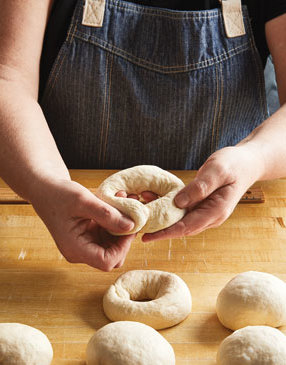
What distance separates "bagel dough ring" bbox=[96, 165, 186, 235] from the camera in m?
1.25

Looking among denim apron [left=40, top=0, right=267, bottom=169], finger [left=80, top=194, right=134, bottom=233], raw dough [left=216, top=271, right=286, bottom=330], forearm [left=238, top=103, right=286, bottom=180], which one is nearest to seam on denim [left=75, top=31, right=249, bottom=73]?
denim apron [left=40, top=0, right=267, bottom=169]

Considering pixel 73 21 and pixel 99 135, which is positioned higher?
pixel 73 21

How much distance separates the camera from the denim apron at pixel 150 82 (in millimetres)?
1699

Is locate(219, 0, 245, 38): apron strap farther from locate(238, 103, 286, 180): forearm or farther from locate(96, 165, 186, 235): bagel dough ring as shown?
locate(96, 165, 186, 235): bagel dough ring

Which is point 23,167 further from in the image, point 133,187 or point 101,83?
point 101,83

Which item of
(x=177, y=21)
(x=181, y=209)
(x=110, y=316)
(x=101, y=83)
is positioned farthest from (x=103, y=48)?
(x=110, y=316)

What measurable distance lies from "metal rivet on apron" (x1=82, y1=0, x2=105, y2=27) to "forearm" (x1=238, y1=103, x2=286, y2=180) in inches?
26.0

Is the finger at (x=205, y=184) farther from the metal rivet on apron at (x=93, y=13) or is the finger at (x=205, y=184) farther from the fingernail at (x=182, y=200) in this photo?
the metal rivet on apron at (x=93, y=13)

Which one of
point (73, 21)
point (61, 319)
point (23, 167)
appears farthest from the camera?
point (73, 21)

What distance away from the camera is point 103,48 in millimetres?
1699

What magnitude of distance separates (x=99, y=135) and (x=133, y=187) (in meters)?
0.42

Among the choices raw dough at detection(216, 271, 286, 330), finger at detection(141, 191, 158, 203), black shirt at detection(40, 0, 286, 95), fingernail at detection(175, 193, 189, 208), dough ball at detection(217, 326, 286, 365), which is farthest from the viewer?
black shirt at detection(40, 0, 286, 95)

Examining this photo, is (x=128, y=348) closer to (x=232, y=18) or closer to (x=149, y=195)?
(x=149, y=195)

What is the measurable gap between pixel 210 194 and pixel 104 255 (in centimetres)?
34
